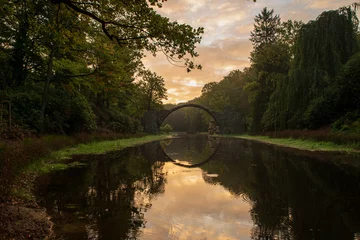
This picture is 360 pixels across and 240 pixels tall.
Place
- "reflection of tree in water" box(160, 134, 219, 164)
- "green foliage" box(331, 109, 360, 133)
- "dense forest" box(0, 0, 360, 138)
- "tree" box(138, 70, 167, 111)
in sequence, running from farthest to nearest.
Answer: "tree" box(138, 70, 167, 111)
"green foliage" box(331, 109, 360, 133)
"reflection of tree in water" box(160, 134, 219, 164)
"dense forest" box(0, 0, 360, 138)

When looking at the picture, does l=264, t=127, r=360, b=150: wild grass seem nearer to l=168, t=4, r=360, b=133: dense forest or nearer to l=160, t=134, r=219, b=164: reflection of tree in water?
l=168, t=4, r=360, b=133: dense forest

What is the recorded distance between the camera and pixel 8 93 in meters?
16.1

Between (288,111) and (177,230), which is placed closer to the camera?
(177,230)

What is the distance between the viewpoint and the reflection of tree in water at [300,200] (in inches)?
154

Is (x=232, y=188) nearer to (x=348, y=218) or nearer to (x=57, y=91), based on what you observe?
(x=348, y=218)

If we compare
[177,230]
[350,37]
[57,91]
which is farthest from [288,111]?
[177,230]

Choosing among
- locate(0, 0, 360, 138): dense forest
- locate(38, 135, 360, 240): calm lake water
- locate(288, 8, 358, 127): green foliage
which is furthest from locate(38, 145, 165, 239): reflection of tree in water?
locate(288, 8, 358, 127): green foliage

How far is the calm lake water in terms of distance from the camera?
3920 mm

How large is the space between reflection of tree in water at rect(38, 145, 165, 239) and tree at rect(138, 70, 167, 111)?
1516 inches

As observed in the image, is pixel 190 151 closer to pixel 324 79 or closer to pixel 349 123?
pixel 349 123

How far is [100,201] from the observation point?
5.47 m

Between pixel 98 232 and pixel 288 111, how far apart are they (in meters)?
26.3

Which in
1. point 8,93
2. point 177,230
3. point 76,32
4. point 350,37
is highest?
point 350,37

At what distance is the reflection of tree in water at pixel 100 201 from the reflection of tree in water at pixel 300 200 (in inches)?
79.4
